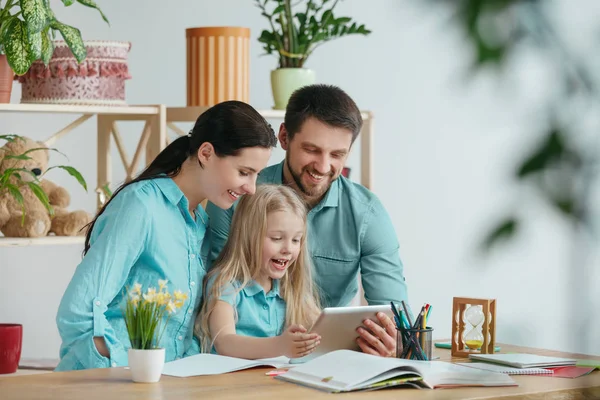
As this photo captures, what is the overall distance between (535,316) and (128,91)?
141 inches

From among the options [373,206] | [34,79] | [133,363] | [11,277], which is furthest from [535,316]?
[11,277]

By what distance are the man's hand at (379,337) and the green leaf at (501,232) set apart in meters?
1.68

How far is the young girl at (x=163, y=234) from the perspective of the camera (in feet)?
6.59

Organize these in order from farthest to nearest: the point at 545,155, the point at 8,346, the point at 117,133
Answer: the point at 117,133, the point at 8,346, the point at 545,155

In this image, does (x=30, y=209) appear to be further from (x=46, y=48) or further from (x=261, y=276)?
(x=261, y=276)

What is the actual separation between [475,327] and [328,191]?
2.09 feet

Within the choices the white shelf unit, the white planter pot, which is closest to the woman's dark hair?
the white shelf unit

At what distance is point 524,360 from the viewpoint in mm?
1940

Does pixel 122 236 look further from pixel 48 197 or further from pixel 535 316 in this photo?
pixel 535 316

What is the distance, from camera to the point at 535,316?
32 centimetres

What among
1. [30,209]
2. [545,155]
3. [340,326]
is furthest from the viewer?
[30,209]

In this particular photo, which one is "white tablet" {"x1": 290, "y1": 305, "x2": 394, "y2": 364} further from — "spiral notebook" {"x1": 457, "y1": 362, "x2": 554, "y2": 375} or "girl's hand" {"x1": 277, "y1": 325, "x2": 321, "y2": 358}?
"spiral notebook" {"x1": 457, "y1": 362, "x2": 554, "y2": 375}

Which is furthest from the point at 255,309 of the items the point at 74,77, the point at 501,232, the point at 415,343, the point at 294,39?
the point at 501,232

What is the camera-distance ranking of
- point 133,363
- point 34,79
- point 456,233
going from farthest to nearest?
point 456,233 → point 34,79 → point 133,363
